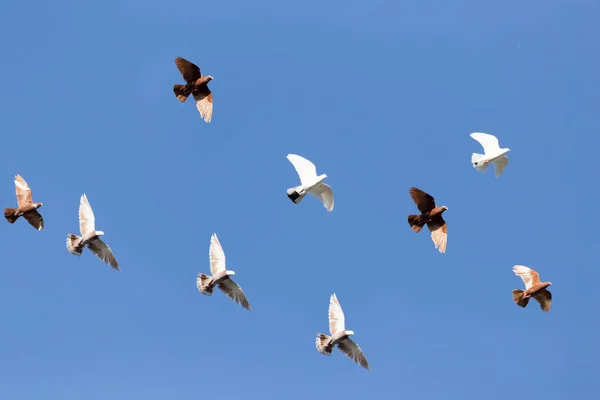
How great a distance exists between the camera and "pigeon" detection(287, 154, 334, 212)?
46781 millimetres

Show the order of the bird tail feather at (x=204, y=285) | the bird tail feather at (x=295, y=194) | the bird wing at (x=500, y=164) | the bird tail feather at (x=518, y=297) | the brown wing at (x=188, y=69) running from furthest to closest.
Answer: the brown wing at (x=188, y=69), the bird wing at (x=500, y=164), the bird tail feather at (x=518, y=297), the bird tail feather at (x=204, y=285), the bird tail feather at (x=295, y=194)

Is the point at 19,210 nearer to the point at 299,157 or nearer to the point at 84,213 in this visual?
the point at 84,213

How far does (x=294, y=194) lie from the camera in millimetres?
46750

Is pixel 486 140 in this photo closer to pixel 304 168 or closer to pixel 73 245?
pixel 304 168

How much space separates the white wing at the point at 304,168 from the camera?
47.1 metres

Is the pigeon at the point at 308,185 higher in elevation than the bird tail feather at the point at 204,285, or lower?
higher

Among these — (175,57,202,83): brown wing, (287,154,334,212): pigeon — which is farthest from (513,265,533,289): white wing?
(175,57,202,83): brown wing

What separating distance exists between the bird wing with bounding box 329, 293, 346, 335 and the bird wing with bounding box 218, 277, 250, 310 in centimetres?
392

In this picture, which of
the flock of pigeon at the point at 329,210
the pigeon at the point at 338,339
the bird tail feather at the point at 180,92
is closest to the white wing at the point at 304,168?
Answer: the flock of pigeon at the point at 329,210

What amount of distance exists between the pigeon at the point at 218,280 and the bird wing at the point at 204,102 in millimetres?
5746

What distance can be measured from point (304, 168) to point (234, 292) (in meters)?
6.72

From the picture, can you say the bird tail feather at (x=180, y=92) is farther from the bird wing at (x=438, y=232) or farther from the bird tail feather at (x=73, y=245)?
the bird wing at (x=438, y=232)

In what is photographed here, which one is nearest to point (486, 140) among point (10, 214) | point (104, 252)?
point (104, 252)

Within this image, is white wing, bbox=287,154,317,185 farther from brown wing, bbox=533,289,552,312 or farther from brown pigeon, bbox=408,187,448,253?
brown wing, bbox=533,289,552,312
